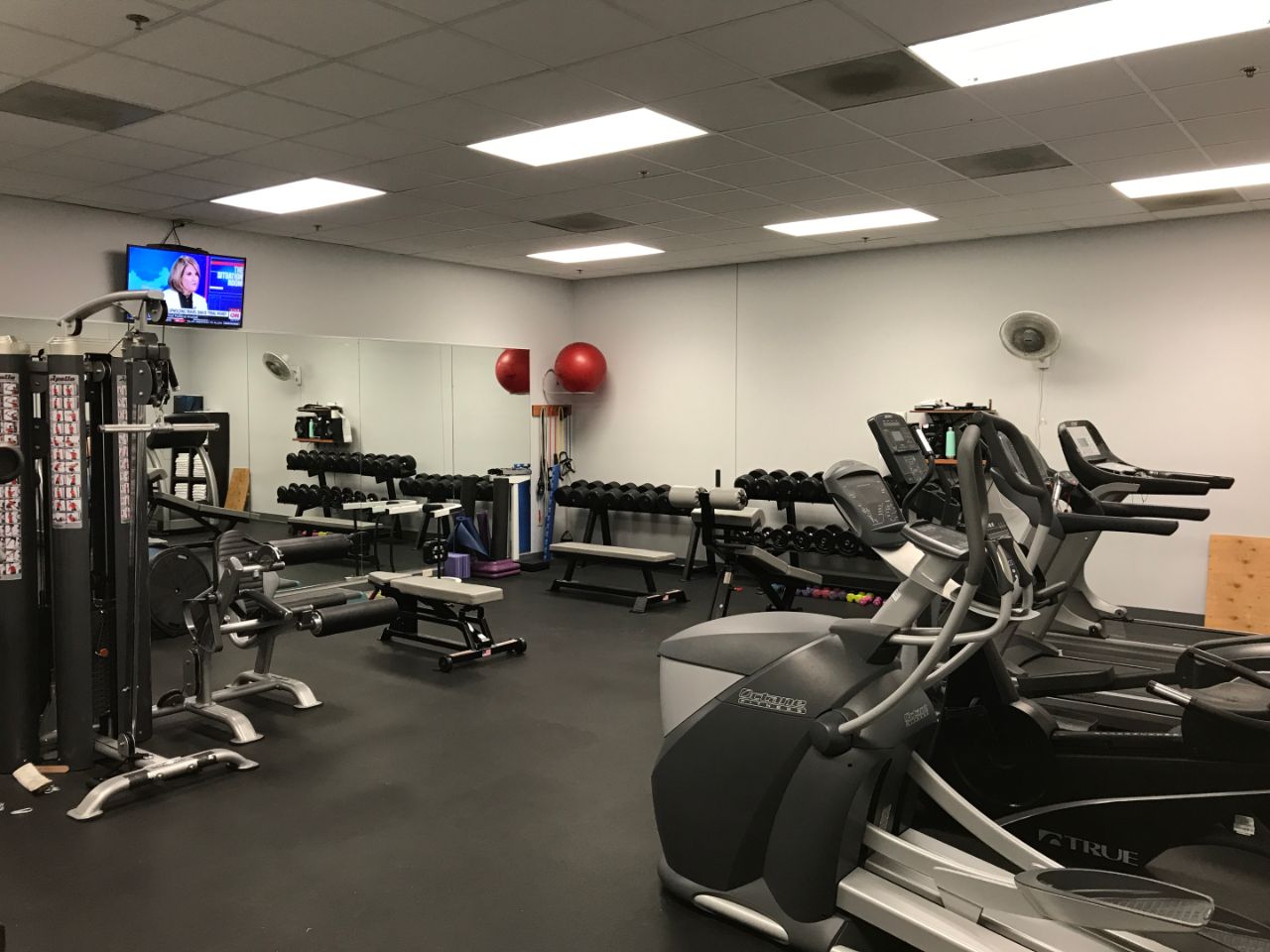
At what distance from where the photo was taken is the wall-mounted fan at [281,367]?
6590mm

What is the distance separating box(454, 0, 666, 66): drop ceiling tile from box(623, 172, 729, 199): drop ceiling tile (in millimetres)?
1789

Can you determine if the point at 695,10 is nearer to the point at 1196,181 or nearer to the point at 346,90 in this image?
the point at 346,90

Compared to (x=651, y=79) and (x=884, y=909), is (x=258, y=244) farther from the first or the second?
(x=884, y=909)

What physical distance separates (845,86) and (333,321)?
4799mm

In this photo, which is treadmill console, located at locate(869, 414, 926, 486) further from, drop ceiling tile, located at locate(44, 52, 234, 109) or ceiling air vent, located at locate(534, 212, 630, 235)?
ceiling air vent, located at locate(534, 212, 630, 235)

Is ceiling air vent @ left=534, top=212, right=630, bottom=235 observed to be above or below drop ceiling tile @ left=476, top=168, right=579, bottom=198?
above

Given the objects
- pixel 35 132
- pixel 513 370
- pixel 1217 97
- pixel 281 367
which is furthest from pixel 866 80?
pixel 513 370

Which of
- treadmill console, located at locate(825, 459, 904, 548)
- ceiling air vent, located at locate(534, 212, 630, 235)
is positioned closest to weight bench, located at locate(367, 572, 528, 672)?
ceiling air vent, located at locate(534, 212, 630, 235)

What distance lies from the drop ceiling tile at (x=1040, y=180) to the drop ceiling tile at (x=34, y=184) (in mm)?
5156

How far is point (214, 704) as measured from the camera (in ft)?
13.9

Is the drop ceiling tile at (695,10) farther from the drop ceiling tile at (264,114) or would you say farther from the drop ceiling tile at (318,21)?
the drop ceiling tile at (264,114)

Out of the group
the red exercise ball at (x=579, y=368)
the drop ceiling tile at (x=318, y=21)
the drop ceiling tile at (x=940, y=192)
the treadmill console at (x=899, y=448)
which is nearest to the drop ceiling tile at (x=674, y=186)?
the drop ceiling tile at (x=940, y=192)

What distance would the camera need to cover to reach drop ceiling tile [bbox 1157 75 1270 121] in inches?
141

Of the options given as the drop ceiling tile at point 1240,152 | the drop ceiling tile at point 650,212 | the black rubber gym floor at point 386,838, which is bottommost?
the black rubber gym floor at point 386,838
